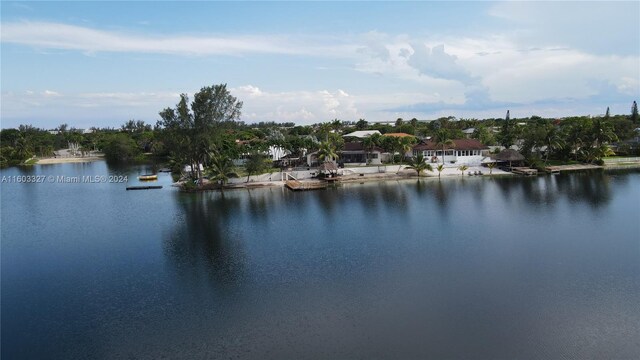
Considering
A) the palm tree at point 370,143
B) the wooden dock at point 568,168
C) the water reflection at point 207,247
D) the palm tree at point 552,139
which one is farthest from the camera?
the palm tree at point 370,143

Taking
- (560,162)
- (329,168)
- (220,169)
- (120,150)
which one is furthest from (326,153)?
(120,150)

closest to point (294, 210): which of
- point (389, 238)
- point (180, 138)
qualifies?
point (389, 238)

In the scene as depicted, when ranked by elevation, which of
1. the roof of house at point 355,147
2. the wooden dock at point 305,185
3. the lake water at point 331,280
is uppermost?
the roof of house at point 355,147

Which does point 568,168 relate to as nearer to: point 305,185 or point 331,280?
point 305,185

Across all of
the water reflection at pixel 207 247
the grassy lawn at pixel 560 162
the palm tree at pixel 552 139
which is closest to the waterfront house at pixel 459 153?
the palm tree at pixel 552 139

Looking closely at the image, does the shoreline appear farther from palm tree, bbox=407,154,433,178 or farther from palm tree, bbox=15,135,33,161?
palm tree, bbox=15,135,33,161

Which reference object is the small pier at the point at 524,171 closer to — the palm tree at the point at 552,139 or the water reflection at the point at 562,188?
the water reflection at the point at 562,188
